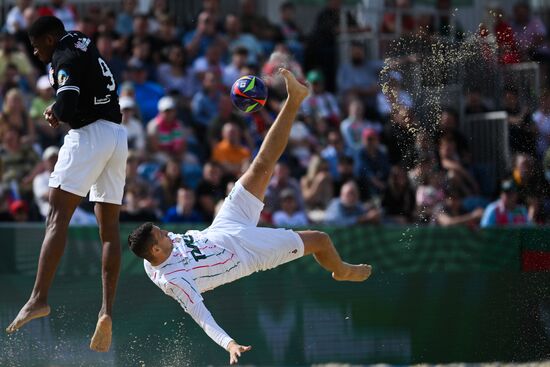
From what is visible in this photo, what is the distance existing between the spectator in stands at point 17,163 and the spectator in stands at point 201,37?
10.6ft

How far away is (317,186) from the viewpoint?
1387 centimetres

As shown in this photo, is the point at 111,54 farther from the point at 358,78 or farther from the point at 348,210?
the point at 348,210

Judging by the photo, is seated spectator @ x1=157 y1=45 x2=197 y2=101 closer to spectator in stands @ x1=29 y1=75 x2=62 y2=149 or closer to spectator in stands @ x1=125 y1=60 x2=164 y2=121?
spectator in stands @ x1=125 y1=60 x2=164 y2=121

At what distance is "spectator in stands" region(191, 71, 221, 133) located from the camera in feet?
48.4

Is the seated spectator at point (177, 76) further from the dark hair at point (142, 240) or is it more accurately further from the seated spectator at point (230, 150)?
the dark hair at point (142, 240)

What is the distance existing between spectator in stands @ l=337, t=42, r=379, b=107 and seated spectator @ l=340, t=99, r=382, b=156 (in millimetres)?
630

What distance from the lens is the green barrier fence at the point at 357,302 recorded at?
10680 mm

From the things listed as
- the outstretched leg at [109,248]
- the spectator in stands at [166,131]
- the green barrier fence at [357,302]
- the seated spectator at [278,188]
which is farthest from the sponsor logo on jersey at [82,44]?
the spectator in stands at [166,131]

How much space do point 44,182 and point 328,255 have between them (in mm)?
4826

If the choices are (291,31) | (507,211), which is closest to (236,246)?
(507,211)

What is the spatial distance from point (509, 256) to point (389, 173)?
3.12m

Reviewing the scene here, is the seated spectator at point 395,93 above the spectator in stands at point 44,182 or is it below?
above

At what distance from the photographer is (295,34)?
1686cm

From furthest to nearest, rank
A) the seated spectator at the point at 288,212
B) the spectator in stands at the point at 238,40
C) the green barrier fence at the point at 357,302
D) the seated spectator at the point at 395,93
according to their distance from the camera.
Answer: the spectator in stands at the point at 238,40 < the seated spectator at the point at 288,212 < the green barrier fence at the point at 357,302 < the seated spectator at the point at 395,93
